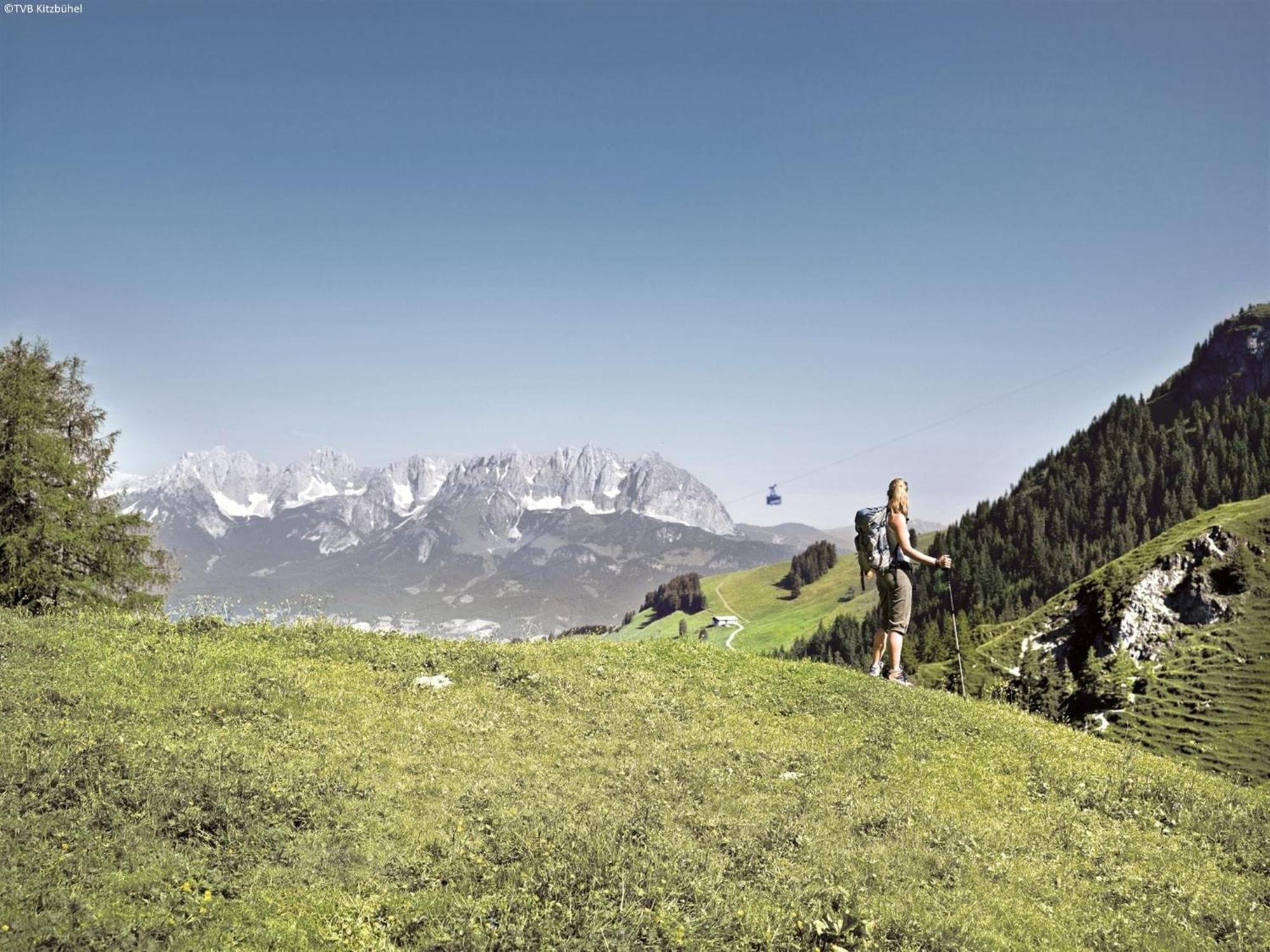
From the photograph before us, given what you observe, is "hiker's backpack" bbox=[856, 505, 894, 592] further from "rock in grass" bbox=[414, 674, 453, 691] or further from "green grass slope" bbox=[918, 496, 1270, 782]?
"green grass slope" bbox=[918, 496, 1270, 782]

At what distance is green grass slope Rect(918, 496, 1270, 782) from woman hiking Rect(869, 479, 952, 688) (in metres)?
12.6

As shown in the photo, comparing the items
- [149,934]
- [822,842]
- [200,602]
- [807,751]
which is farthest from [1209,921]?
[200,602]

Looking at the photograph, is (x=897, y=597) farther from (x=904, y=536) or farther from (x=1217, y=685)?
Result: (x=1217, y=685)

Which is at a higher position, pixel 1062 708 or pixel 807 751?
pixel 807 751

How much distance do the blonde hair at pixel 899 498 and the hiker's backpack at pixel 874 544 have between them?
0.24 meters

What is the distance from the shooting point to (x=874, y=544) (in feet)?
67.3

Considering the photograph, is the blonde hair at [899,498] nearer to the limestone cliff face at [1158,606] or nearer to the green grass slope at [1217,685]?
the green grass slope at [1217,685]

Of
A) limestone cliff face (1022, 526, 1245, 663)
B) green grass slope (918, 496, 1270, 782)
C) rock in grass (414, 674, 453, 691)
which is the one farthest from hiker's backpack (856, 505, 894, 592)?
limestone cliff face (1022, 526, 1245, 663)

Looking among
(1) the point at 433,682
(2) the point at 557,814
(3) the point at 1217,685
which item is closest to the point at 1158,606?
(3) the point at 1217,685

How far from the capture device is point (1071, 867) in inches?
422

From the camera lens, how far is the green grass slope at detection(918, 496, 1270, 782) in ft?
101

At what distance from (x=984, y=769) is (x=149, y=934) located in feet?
45.7

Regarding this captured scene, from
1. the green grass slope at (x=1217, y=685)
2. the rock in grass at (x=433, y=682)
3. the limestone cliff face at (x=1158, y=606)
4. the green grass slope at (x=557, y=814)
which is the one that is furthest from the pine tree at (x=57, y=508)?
the limestone cliff face at (x=1158, y=606)

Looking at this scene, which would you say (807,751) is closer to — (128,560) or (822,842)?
(822,842)
